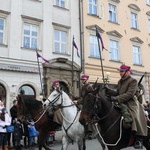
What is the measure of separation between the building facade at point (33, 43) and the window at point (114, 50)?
3.98 meters

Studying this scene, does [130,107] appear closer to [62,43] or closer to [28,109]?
[28,109]

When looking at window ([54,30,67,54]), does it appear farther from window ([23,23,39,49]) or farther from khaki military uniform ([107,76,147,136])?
khaki military uniform ([107,76,147,136])

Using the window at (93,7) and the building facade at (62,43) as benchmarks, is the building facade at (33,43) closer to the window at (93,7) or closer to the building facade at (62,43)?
the building facade at (62,43)

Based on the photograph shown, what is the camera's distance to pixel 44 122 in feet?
27.7

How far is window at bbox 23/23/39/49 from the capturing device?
16475 millimetres

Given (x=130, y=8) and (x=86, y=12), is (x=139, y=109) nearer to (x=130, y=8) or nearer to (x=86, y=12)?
(x=86, y=12)

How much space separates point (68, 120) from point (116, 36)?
16358 millimetres

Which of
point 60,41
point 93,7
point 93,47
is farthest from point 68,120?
point 93,7

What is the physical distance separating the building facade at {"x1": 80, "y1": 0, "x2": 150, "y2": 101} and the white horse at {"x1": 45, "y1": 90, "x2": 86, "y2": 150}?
37.5 feet

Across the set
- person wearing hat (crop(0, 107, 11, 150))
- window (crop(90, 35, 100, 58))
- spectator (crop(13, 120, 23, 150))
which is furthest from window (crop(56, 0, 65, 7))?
person wearing hat (crop(0, 107, 11, 150))

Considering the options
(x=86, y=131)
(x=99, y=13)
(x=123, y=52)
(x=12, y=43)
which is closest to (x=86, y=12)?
(x=99, y=13)

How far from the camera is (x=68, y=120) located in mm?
7117

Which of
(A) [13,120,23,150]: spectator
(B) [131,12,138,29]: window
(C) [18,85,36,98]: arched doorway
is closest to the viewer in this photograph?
(A) [13,120,23,150]: spectator

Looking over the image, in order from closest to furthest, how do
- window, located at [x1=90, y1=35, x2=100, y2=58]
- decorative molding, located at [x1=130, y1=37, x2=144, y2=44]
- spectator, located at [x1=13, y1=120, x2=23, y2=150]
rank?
spectator, located at [x1=13, y1=120, x2=23, y2=150], window, located at [x1=90, y1=35, x2=100, y2=58], decorative molding, located at [x1=130, y1=37, x2=144, y2=44]
